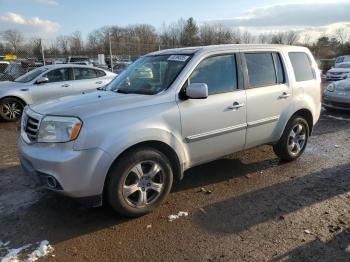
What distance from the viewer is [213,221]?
12.7 ft

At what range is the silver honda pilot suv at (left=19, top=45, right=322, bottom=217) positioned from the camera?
354 centimetres

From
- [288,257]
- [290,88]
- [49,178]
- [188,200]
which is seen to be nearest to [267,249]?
[288,257]

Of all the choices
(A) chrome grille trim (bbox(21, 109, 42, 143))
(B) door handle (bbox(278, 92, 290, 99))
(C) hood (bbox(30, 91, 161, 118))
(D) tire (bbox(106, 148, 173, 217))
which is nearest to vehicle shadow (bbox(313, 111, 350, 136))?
(B) door handle (bbox(278, 92, 290, 99))

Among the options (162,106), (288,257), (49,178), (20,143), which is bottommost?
(288,257)

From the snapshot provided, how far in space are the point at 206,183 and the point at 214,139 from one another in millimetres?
793

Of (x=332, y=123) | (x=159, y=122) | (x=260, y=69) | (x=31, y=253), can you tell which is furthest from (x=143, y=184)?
(x=332, y=123)

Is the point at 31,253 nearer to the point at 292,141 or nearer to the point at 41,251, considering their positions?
the point at 41,251

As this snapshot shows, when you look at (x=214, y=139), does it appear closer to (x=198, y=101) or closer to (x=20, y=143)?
(x=198, y=101)

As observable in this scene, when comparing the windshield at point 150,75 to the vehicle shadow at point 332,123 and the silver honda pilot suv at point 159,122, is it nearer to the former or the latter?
the silver honda pilot suv at point 159,122

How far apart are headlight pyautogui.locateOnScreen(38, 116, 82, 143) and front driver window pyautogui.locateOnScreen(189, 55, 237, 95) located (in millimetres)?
1497

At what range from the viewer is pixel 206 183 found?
4.97m

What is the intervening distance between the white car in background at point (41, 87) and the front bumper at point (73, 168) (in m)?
5.90

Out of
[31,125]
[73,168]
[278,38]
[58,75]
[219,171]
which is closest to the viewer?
[73,168]

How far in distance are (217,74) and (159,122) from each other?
1.13 m
